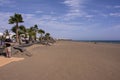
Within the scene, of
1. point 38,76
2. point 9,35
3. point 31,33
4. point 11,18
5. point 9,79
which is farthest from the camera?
point 31,33

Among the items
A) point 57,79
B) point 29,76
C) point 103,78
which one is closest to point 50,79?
point 57,79

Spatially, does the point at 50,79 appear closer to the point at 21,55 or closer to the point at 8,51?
the point at 8,51

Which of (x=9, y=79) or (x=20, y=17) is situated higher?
(x=20, y=17)

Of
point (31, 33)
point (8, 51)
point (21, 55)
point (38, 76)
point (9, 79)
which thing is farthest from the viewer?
point (31, 33)

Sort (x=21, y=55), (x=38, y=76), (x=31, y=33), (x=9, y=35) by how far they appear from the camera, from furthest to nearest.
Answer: (x=31, y=33) → (x=9, y=35) → (x=21, y=55) → (x=38, y=76)

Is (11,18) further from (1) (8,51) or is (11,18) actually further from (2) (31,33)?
(1) (8,51)

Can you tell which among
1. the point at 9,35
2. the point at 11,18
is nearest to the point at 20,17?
the point at 11,18

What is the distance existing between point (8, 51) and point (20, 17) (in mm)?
37144

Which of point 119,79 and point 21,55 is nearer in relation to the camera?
point 119,79

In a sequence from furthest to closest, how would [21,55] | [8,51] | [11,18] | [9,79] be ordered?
[11,18]
[21,55]
[8,51]
[9,79]

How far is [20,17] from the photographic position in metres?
53.5

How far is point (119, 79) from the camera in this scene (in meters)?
9.47

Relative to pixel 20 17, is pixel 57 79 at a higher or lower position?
lower

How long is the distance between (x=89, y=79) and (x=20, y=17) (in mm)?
46352
